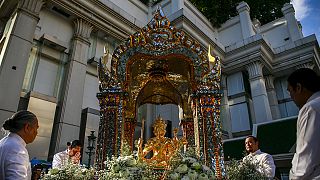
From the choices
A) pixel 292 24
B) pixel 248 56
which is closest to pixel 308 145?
pixel 248 56

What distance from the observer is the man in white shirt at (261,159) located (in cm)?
423

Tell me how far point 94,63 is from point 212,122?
8343 mm

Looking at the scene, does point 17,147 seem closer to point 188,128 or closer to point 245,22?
point 188,128

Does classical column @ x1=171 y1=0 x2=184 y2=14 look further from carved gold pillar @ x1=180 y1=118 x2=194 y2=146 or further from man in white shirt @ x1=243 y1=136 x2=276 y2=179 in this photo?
man in white shirt @ x1=243 y1=136 x2=276 y2=179

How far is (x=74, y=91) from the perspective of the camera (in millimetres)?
9742

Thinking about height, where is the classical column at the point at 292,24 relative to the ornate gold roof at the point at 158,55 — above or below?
above

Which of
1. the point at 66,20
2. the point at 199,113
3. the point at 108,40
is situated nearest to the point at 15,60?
the point at 66,20

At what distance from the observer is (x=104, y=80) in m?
4.68

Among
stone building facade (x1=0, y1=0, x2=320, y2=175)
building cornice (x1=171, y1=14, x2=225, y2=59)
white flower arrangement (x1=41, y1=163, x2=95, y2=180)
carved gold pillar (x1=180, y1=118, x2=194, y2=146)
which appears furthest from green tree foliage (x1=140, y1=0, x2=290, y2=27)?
white flower arrangement (x1=41, y1=163, x2=95, y2=180)

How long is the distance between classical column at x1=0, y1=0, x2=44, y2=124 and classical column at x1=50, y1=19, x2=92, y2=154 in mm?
1773

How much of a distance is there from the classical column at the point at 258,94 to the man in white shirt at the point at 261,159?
9448 millimetres

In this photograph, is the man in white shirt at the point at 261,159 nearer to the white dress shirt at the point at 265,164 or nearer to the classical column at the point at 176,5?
the white dress shirt at the point at 265,164

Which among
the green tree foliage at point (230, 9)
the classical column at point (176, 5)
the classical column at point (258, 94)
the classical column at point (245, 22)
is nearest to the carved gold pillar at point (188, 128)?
the classical column at point (258, 94)

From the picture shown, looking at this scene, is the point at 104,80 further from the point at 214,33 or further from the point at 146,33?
the point at 214,33
